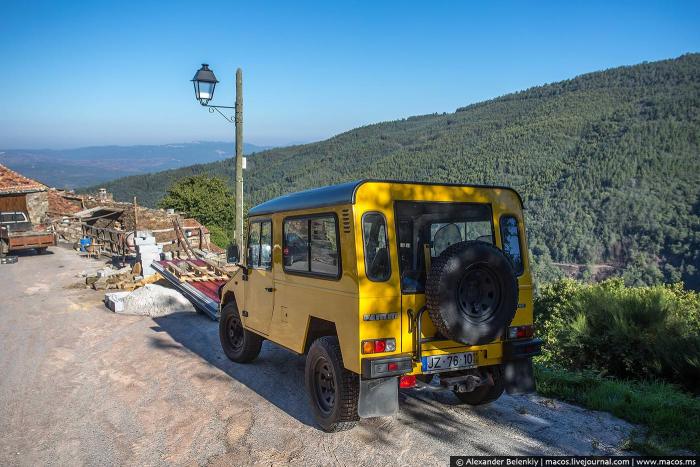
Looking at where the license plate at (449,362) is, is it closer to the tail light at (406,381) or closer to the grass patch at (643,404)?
the tail light at (406,381)

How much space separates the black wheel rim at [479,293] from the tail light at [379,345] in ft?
2.14

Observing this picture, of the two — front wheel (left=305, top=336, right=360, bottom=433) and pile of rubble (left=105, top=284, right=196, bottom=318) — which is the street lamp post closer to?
pile of rubble (left=105, top=284, right=196, bottom=318)

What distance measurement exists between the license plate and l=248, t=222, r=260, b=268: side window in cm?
270

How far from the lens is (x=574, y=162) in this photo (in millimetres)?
90375

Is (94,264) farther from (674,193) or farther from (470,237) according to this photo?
(674,193)

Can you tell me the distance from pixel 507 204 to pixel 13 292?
44.5 ft

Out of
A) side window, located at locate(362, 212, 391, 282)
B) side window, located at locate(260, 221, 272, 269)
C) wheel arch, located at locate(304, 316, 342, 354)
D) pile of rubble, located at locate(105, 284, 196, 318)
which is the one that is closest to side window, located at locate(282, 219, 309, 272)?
side window, located at locate(260, 221, 272, 269)

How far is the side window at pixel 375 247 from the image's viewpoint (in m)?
4.32

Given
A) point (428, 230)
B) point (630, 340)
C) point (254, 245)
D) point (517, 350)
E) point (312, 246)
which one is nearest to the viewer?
point (428, 230)

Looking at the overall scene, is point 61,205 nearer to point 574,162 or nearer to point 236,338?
point 236,338

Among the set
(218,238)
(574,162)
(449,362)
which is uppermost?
(574,162)

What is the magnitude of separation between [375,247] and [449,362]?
1218 mm

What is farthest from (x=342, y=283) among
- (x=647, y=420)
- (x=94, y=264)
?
(x=94, y=264)

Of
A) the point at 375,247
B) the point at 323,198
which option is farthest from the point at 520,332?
the point at 323,198
